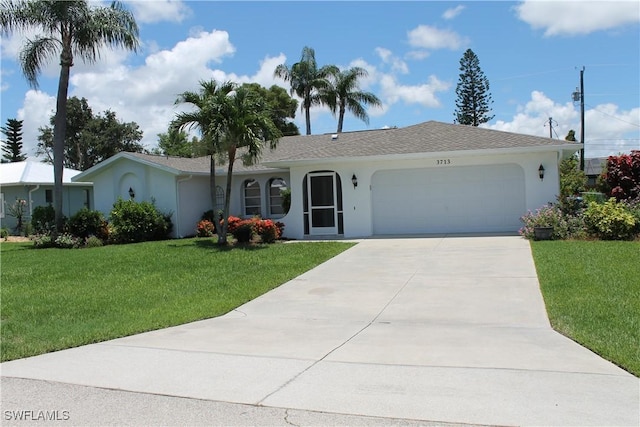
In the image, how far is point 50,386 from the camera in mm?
5410

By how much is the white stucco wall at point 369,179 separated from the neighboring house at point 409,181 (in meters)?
0.03

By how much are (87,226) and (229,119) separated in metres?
8.11

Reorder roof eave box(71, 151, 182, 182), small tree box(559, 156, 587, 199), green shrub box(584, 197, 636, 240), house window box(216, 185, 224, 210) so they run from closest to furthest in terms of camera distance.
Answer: green shrub box(584, 197, 636, 240) → roof eave box(71, 151, 182, 182) → house window box(216, 185, 224, 210) → small tree box(559, 156, 587, 199)

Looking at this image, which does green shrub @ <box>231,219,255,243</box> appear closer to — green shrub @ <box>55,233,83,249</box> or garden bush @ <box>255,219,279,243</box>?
garden bush @ <box>255,219,279,243</box>

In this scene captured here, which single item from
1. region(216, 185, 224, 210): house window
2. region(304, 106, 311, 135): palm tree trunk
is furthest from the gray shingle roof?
region(304, 106, 311, 135): palm tree trunk

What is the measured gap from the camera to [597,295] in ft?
28.0

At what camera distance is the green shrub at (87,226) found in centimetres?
2033

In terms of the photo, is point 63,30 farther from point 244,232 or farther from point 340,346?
point 340,346

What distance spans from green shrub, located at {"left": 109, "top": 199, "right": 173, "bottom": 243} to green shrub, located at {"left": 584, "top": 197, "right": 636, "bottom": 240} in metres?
15.1

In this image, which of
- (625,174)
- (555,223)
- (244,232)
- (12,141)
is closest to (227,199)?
(244,232)

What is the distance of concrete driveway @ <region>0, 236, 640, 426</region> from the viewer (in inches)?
178

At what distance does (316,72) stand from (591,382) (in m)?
37.0

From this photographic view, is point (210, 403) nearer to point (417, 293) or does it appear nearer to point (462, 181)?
point (417, 293)

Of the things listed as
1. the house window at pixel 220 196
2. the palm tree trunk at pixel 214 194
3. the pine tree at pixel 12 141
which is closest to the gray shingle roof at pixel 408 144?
the house window at pixel 220 196
